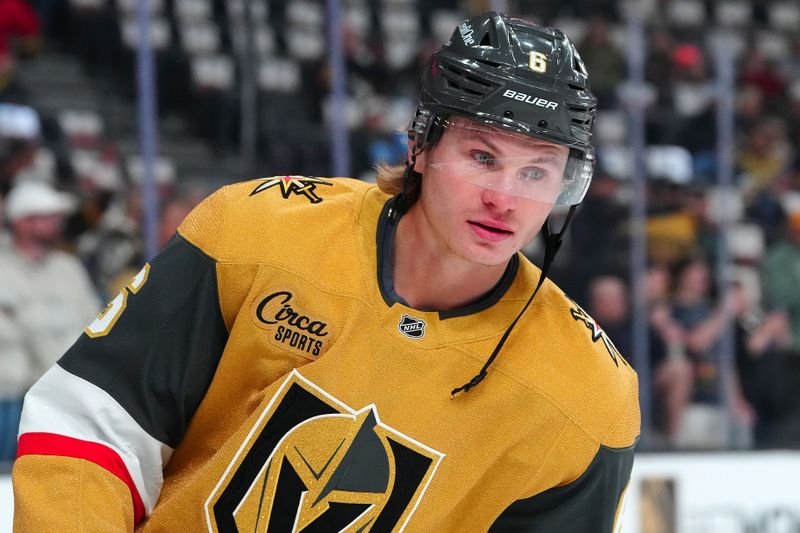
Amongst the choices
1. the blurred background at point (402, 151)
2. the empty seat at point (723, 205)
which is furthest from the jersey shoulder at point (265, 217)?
the empty seat at point (723, 205)

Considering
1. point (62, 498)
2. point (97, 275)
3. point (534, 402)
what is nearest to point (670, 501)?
point (97, 275)

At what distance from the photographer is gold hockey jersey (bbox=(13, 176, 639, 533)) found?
5.13 ft

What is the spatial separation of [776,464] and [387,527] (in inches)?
106

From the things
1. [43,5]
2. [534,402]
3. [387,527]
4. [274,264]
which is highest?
[274,264]

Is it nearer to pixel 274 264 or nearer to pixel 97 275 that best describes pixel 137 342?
pixel 274 264

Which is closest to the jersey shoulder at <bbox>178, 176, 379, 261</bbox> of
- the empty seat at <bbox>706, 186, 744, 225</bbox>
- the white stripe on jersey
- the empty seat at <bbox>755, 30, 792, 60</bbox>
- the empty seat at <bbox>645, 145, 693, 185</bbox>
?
the white stripe on jersey

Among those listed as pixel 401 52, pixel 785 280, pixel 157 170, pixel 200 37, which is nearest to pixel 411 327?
pixel 157 170

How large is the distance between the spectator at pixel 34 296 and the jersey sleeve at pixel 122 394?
2.00m

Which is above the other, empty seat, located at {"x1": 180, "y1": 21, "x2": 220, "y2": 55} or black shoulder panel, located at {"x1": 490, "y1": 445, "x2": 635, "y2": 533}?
black shoulder panel, located at {"x1": 490, "y1": 445, "x2": 635, "y2": 533}

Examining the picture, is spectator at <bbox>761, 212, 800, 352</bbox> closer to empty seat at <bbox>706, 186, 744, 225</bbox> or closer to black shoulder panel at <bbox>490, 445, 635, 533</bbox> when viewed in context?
empty seat at <bbox>706, 186, 744, 225</bbox>

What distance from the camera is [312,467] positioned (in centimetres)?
158

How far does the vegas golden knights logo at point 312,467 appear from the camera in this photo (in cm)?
157

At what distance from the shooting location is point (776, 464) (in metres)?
3.98

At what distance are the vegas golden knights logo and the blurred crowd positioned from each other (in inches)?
87.6
